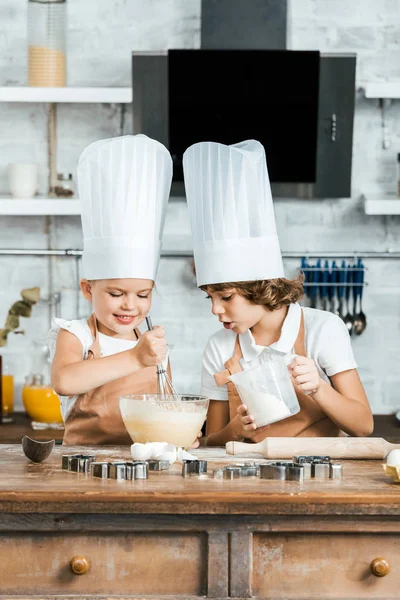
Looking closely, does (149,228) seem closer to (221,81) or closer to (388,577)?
(388,577)

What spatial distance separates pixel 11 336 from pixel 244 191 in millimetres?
1716

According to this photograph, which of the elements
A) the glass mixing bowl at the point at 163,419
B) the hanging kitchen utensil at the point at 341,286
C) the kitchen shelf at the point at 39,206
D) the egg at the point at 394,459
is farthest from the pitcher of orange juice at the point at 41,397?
the egg at the point at 394,459

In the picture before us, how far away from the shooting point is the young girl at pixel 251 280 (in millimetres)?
2023

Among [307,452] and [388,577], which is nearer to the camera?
[388,577]

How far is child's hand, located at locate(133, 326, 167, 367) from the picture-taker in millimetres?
1840

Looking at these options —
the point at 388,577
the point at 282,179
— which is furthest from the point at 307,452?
the point at 282,179

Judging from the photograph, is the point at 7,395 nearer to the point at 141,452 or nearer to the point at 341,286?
the point at 341,286

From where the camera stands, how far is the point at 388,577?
4.71ft

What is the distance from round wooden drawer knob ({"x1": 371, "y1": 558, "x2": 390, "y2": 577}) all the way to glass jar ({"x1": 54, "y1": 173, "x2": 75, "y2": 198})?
2216 millimetres

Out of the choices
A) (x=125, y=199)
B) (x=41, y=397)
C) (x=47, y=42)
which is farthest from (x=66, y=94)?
(x=125, y=199)

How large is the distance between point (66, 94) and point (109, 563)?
2162mm

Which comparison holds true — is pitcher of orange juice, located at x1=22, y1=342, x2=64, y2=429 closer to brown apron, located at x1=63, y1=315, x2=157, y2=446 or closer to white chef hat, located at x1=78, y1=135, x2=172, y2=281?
brown apron, located at x1=63, y1=315, x2=157, y2=446

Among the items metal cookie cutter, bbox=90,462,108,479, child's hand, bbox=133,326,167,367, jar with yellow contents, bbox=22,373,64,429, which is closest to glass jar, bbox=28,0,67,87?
jar with yellow contents, bbox=22,373,64,429

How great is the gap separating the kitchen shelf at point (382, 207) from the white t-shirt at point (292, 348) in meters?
1.16
